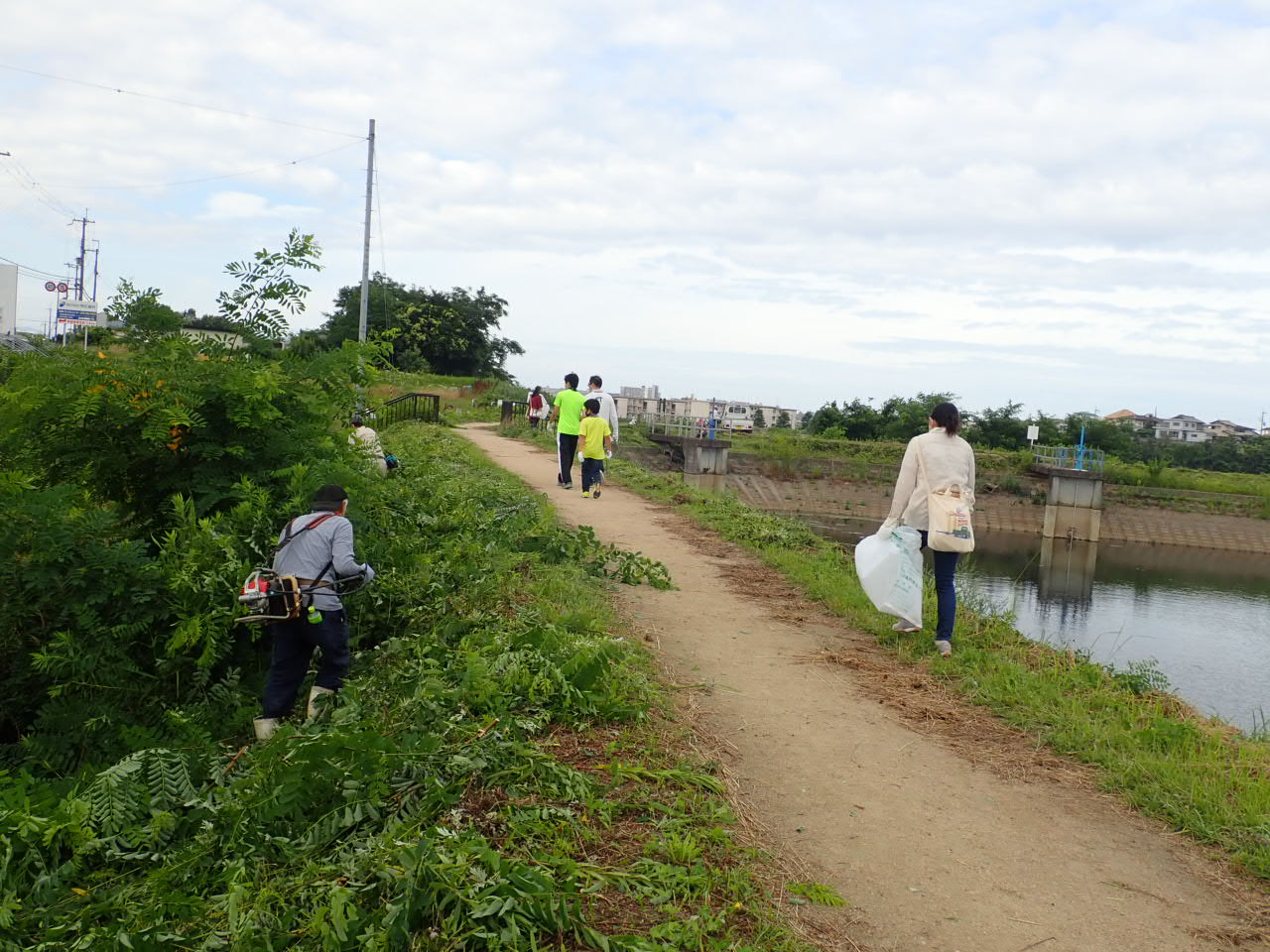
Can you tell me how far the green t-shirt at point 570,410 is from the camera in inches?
560

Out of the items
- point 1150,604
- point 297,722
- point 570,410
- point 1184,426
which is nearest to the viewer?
point 297,722

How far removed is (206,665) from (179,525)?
47.9 inches

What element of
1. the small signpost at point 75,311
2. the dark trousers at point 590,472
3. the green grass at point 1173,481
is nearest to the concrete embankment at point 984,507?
the green grass at point 1173,481

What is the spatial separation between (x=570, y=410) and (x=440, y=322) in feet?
144

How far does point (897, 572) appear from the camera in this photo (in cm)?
732

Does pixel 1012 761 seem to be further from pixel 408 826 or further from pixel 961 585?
pixel 961 585

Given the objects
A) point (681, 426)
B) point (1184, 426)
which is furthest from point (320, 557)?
point (1184, 426)

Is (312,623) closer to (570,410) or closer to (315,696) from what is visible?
(315,696)

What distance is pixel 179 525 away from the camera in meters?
7.12

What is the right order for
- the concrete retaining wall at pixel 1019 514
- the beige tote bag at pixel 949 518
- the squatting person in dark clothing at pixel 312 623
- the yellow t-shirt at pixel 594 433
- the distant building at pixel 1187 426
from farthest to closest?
the distant building at pixel 1187 426, the concrete retaining wall at pixel 1019 514, the yellow t-shirt at pixel 594 433, the beige tote bag at pixel 949 518, the squatting person in dark clothing at pixel 312 623

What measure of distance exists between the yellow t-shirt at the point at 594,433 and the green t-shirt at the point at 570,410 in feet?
0.90

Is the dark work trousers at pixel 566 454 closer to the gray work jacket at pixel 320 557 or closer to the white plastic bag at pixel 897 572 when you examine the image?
the white plastic bag at pixel 897 572

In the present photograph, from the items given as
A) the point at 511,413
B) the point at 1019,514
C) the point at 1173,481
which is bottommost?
the point at 1019,514

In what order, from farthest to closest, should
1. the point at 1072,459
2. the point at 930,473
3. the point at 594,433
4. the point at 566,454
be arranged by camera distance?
the point at 1072,459 → the point at 566,454 → the point at 594,433 → the point at 930,473
